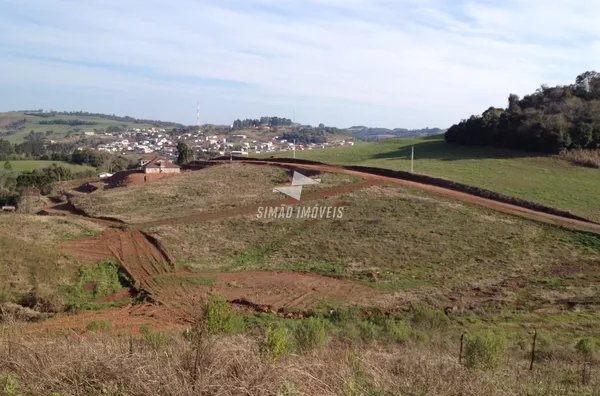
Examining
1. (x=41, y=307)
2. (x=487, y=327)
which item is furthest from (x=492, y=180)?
(x=41, y=307)

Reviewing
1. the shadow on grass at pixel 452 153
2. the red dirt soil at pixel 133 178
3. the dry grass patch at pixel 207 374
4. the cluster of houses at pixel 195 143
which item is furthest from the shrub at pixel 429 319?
the cluster of houses at pixel 195 143

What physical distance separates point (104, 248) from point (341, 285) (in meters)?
9.28

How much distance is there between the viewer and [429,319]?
38.9 feet

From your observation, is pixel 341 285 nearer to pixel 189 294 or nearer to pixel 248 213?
pixel 189 294

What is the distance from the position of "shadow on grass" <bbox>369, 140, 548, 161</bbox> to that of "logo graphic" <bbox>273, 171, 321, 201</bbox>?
10827 millimetres

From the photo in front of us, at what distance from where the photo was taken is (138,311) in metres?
13.3

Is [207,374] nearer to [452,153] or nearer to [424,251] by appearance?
[424,251]

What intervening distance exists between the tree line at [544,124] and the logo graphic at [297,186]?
15.8 metres

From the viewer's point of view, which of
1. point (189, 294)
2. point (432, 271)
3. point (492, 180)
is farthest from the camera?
point (492, 180)

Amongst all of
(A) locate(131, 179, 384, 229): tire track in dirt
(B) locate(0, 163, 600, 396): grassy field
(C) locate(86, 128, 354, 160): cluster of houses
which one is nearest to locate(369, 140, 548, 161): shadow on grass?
(A) locate(131, 179, 384, 229): tire track in dirt

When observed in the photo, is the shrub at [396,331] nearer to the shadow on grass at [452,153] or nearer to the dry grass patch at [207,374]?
the dry grass patch at [207,374]

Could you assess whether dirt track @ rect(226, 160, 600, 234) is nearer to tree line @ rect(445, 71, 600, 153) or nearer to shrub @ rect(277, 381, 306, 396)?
tree line @ rect(445, 71, 600, 153)

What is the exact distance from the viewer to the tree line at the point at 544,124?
30.9 metres

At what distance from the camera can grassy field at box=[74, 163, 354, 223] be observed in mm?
23812
